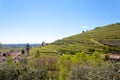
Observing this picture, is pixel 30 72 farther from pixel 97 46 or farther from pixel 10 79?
pixel 97 46

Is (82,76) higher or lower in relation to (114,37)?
lower

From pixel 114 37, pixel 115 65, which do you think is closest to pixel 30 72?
pixel 115 65

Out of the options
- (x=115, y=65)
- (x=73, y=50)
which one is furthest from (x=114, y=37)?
(x=115, y=65)

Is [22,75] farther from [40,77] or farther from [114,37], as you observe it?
[114,37]

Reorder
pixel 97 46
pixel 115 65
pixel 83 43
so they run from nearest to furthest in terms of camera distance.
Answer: pixel 115 65
pixel 97 46
pixel 83 43

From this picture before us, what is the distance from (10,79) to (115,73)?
18918 millimetres

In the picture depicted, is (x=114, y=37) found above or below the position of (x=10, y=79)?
above

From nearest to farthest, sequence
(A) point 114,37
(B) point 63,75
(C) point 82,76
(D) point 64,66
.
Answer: (C) point 82,76 → (B) point 63,75 → (D) point 64,66 → (A) point 114,37

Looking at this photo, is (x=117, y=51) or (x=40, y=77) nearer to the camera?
(x=40, y=77)

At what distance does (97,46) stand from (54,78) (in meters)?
73.4

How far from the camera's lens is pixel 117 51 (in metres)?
129

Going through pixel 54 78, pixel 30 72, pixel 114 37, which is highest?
pixel 114 37

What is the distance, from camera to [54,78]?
65.8 meters

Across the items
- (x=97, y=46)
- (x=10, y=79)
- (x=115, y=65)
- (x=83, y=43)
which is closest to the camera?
(x=115, y=65)
